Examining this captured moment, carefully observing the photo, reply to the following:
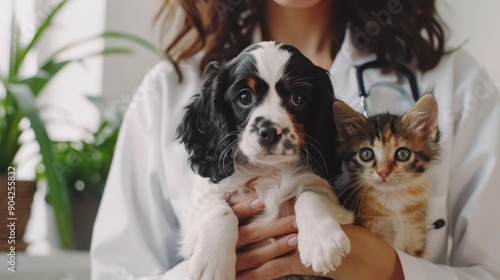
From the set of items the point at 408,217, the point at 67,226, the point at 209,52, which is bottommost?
the point at 67,226

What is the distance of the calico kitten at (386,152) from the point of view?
0.62m

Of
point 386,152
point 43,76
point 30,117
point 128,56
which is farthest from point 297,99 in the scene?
point 128,56

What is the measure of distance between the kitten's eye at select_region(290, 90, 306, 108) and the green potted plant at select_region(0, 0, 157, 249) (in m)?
0.82

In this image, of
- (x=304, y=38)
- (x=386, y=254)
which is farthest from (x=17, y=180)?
(x=386, y=254)

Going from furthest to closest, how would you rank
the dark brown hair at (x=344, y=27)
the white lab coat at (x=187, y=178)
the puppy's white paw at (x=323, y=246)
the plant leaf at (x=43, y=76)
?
the plant leaf at (x=43, y=76) → the white lab coat at (x=187, y=178) → the dark brown hair at (x=344, y=27) → the puppy's white paw at (x=323, y=246)

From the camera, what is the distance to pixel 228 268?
2.11 ft

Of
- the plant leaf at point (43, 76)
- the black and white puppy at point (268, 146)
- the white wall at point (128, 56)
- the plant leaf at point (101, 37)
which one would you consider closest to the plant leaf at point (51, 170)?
the plant leaf at point (43, 76)

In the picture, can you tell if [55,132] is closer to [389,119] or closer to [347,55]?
[347,55]

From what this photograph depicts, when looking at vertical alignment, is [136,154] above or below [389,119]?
below

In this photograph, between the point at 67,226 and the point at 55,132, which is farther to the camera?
the point at 55,132

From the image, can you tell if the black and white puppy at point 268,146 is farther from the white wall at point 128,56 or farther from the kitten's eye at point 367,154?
the white wall at point 128,56

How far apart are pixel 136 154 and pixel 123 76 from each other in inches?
30.4

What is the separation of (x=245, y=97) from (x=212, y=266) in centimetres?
19

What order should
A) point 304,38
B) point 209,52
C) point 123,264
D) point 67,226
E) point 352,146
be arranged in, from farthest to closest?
point 67,226, point 123,264, point 209,52, point 304,38, point 352,146
